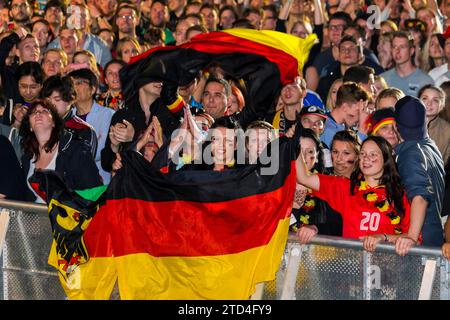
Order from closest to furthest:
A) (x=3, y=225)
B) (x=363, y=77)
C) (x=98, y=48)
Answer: (x=3, y=225) → (x=363, y=77) → (x=98, y=48)

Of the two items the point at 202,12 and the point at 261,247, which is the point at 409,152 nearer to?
the point at 261,247

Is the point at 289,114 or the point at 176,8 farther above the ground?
the point at 176,8

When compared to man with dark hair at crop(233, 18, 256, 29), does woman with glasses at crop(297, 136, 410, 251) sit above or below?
below

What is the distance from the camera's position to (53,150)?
35.7 ft

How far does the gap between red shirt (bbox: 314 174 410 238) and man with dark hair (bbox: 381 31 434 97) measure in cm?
403

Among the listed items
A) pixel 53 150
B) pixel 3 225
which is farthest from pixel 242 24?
pixel 3 225

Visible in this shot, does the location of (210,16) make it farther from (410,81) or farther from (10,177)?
(10,177)

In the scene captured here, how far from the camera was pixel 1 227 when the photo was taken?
33.5ft

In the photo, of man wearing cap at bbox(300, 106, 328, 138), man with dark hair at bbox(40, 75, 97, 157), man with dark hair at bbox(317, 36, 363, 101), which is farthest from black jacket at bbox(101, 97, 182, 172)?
man with dark hair at bbox(317, 36, 363, 101)

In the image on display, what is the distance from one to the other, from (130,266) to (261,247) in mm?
1053

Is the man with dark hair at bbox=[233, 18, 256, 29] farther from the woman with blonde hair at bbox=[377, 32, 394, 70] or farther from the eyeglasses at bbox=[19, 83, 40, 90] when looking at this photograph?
the eyeglasses at bbox=[19, 83, 40, 90]

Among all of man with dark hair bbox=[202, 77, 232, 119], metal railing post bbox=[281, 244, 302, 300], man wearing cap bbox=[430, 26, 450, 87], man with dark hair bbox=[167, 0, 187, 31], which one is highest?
man with dark hair bbox=[167, 0, 187, 31]

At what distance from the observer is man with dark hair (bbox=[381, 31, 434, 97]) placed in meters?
13.3

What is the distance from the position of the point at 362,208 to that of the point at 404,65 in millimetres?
4460
